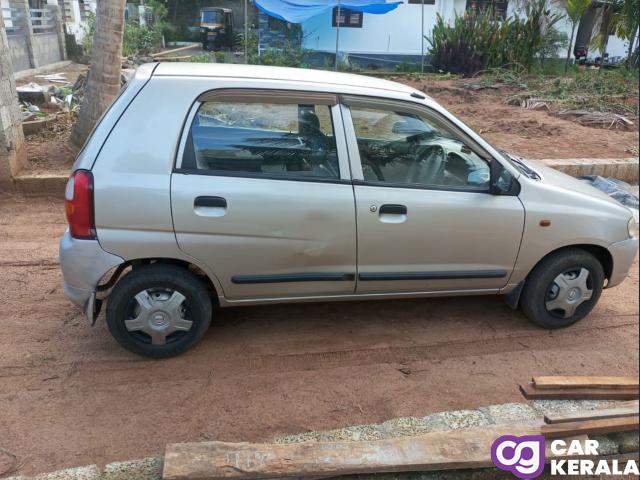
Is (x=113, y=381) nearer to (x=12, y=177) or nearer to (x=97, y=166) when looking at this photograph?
(x=97, y=166)

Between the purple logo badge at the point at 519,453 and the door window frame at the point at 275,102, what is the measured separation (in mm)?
1676

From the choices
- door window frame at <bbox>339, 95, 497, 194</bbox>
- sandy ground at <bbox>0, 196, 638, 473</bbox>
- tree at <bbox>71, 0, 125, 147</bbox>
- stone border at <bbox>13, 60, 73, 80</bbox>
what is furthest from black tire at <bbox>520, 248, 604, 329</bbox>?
stone border at <bbox>13, 60, 73, 80</bbox>

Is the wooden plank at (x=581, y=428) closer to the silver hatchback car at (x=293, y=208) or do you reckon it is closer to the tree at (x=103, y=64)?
the silver hatchback car at (x=293, y=208)

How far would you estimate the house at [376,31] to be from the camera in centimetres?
1981

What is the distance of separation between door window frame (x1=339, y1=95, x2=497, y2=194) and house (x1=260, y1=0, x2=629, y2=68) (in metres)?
17.3

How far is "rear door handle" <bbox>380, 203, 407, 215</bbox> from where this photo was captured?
10.9 feet

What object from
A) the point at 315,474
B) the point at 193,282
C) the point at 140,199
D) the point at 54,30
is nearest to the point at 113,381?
the point at 193,282

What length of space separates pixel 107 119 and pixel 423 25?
1817 centimetres

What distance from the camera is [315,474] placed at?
2.46 metres

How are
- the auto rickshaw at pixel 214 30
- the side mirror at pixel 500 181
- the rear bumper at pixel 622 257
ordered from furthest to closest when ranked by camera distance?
the auto rickshaw at pixel 214 30, the rear bumper at pixel 622 257, the side mirror at pixel 500 181

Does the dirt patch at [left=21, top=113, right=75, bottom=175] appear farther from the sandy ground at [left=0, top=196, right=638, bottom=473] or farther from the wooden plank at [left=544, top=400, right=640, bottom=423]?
the wooden plank at [left=544, top=400, right=640, bottom=423]

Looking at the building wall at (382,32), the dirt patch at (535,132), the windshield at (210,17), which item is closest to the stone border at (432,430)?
the dirt patch at (535,132)

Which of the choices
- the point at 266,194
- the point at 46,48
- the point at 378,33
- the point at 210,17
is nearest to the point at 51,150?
the point at 266,194

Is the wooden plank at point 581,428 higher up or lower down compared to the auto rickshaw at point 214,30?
lower down
